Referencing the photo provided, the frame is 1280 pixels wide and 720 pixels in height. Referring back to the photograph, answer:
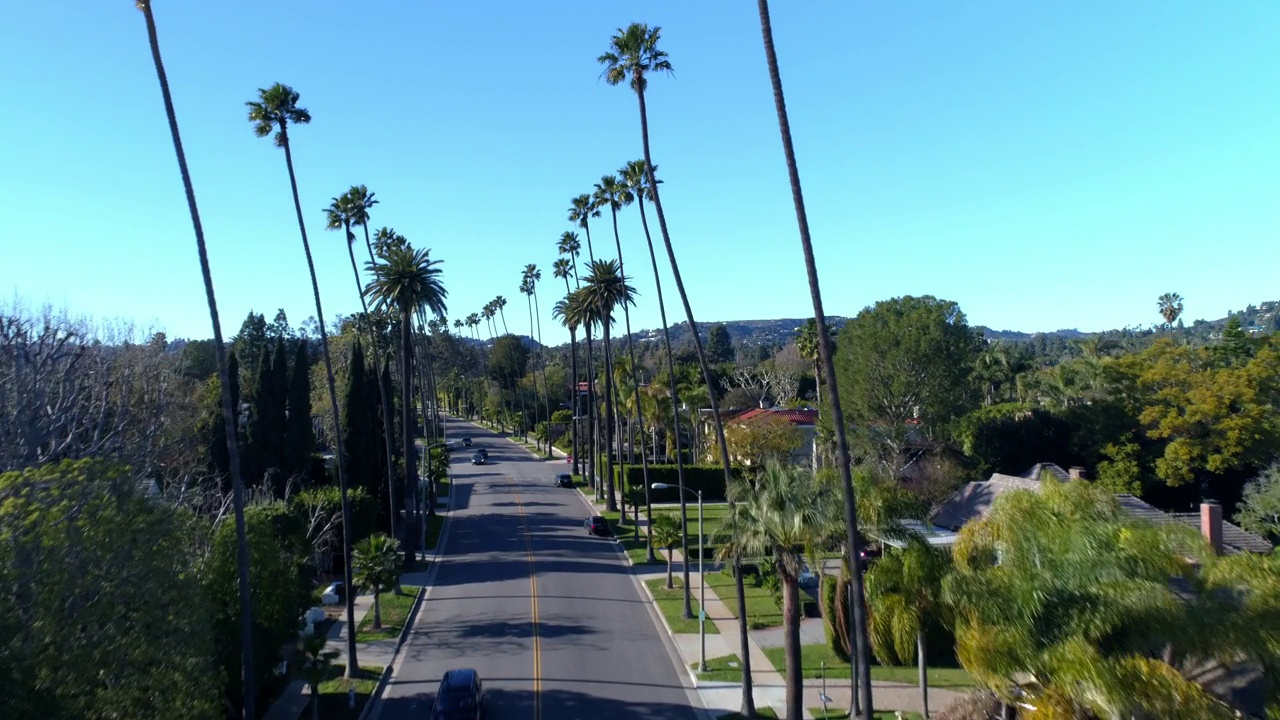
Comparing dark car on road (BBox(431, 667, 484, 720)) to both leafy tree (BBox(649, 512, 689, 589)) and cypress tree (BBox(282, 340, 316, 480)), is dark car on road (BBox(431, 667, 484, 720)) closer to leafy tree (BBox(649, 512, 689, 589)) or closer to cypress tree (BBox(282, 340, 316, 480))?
leafy tree (BBox(649, 512, 689, 589))

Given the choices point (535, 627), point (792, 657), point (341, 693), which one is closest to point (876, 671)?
point (792, 657)

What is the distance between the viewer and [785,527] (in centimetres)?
2006

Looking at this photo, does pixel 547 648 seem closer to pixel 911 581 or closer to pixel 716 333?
pixel 911 581

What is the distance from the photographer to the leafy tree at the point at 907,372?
5469cm

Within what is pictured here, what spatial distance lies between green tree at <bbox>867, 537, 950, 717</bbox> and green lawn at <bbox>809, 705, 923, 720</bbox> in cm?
49

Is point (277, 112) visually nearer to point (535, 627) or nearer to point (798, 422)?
point (535, 627)

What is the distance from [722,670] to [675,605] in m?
8.60

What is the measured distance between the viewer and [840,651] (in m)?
27.9

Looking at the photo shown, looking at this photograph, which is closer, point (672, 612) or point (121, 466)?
point (121, 466)

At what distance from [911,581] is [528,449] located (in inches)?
3681

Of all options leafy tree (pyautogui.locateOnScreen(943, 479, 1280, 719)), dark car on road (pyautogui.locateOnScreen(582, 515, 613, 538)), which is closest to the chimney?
leafy tree (pyautogui.locateOnScreen(943, 479, 1280, 719))

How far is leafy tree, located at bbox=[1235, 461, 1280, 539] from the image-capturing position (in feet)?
134

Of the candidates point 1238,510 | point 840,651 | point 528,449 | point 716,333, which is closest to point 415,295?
point 840,651

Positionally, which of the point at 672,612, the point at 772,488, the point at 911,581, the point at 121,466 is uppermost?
the point at 121,466
